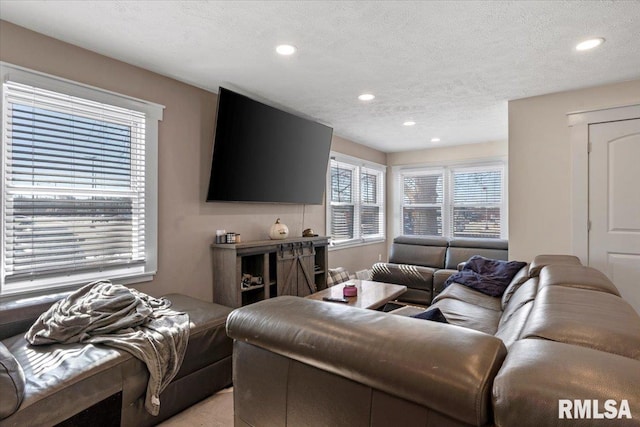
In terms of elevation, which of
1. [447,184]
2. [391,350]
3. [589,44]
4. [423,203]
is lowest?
[391,350]

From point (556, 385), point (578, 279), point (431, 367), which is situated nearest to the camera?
point (556, 385)

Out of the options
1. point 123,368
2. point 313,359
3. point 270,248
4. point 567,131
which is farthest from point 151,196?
point 567,131

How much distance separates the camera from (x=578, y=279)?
1.77 m

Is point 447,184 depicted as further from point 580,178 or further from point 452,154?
point 580,178

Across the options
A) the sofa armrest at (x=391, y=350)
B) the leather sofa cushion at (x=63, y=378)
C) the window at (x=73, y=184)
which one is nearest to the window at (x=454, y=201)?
the window at (x=73, y=184)

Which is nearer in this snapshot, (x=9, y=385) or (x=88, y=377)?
(x=9, y=385)

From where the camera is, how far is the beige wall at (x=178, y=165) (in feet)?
8.35

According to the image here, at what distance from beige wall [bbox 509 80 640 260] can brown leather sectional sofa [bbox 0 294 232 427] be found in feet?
10.2

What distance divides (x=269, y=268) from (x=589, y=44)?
3.24 metres

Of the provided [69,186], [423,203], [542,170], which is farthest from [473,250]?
[69,186]

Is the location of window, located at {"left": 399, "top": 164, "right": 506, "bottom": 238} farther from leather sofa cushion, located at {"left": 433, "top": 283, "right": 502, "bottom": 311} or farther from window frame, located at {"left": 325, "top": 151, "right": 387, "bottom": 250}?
leather sofa cushion, located at {"left": 433, "top": 283, "right": 502, "bottom": 311}

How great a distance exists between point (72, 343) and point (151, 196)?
1322mm

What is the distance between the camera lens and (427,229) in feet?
21.0

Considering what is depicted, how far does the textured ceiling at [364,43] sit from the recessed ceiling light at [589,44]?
0.18ft
